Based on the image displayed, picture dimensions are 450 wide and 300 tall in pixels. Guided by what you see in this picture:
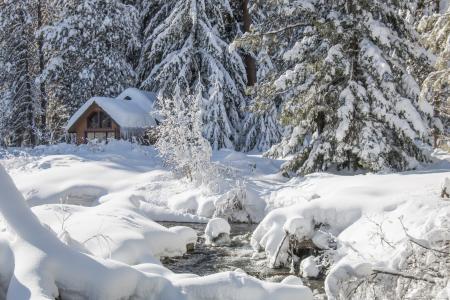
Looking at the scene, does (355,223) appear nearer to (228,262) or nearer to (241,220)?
(228,262)

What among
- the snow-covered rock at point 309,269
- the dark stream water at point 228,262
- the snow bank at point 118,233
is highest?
the snow bank at point 118,233

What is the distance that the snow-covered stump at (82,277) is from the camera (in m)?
5.99

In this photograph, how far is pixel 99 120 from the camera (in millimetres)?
28297

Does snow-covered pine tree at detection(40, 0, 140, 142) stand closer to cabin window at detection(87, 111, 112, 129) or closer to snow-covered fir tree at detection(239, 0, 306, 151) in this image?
cabin window at detection(87, 111, 112, 129)

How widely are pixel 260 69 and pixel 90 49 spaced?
1100cm

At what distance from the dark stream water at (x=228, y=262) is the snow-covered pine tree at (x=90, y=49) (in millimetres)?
21913

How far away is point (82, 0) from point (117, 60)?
4.04m

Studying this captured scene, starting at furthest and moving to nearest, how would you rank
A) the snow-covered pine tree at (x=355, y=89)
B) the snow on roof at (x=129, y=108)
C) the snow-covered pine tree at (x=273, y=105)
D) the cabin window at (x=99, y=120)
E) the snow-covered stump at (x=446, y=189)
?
the cabin window at (x=99, y=120) → the snow on roof at (x=129, y=108) → the snow-covered pine tree at (x=273, y=105) → the snow-covered pine tree at (x=355, y=89) → the snow-covered stump at (x=446, y=189)

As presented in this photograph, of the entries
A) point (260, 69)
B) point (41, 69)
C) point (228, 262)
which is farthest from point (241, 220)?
point (41, 69)

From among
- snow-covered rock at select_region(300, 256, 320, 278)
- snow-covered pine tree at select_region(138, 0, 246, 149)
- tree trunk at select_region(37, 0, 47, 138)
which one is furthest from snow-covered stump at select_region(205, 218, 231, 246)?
tree trunk at select_region(37, 0, 47, 138)

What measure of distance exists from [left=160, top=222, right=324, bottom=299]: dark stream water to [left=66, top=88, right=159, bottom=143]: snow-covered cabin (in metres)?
15.9

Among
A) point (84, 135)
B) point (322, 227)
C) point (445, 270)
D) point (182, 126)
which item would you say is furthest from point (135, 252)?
point (84, 135)

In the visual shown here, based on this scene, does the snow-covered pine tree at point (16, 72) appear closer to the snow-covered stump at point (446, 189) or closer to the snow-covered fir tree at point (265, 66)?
the snow-covered fir tree at point (265, 66)

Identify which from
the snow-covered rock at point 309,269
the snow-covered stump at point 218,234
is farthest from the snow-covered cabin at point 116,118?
the snow-covered rock at point 309,269
